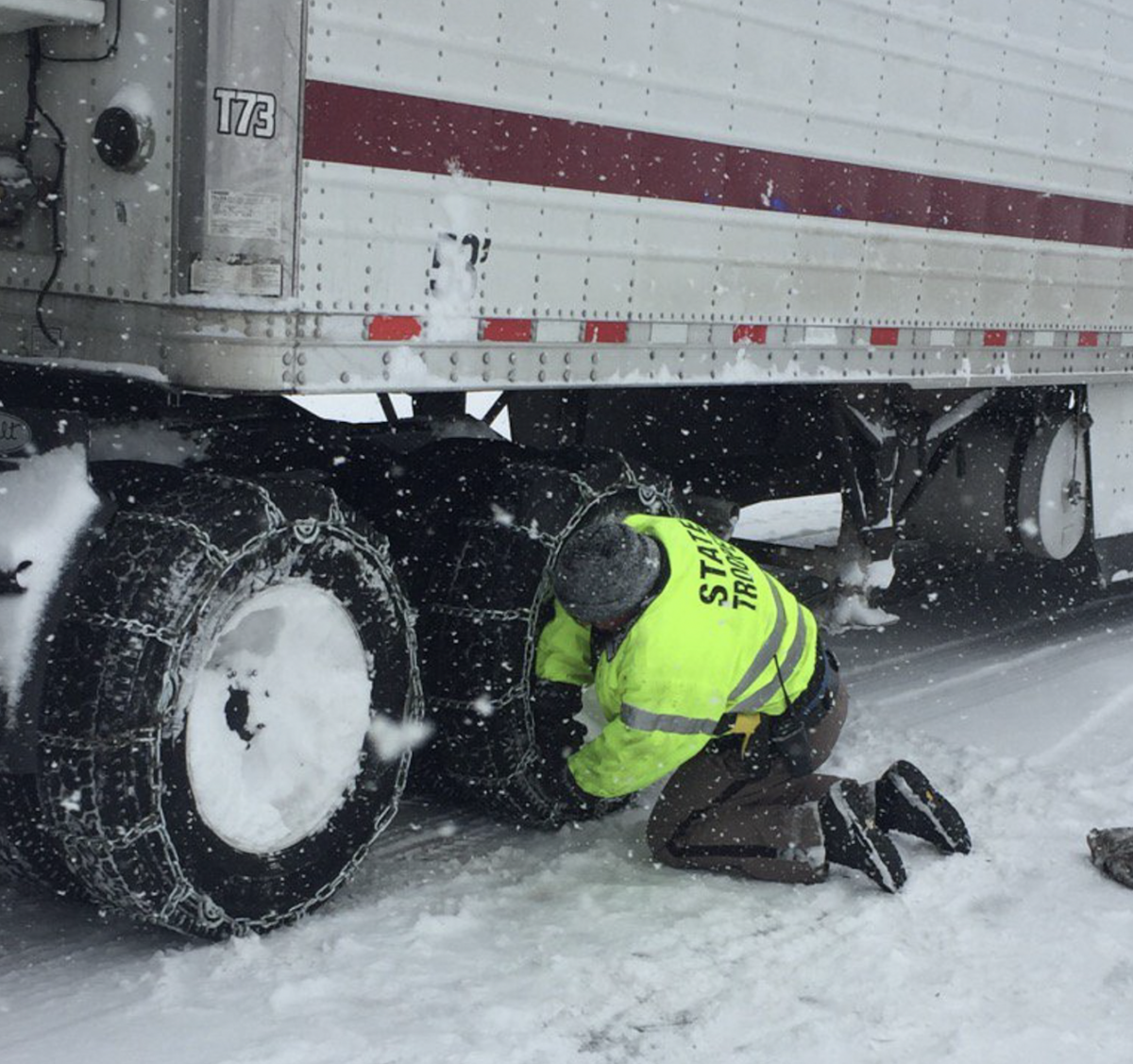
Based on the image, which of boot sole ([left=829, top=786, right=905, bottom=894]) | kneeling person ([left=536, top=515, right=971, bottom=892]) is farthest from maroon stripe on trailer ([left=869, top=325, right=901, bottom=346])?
boot sole ([left=829, top=786, right=905, bottom=894])

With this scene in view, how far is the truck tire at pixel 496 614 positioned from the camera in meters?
4.90

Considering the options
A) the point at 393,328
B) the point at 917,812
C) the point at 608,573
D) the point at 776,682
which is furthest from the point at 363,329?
the point at 917,812

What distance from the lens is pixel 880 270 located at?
5.96 m

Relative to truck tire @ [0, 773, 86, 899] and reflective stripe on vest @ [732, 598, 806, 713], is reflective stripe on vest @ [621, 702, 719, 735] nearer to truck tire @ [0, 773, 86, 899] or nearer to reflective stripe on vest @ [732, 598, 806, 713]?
reflective stripe on vest @ [732, 598, 806, 713]

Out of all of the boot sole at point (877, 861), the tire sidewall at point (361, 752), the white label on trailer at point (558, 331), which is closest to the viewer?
the tire sidewall at point (361, 752)

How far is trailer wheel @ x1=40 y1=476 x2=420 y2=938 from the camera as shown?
3.89 m

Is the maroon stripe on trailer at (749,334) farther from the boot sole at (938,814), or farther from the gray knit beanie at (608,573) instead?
the boot sole at (938,814)

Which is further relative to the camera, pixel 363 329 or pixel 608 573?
pixel 608 573

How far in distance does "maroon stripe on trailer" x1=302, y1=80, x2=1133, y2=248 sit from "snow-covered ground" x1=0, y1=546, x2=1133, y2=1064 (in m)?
2.01

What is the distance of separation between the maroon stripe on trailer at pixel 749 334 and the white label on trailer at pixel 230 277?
1904 mm

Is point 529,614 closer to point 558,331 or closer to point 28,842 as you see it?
point 558,331

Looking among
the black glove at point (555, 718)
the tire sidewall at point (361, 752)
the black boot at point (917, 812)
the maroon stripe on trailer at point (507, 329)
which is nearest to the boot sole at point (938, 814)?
the black boot at point (917, 812)

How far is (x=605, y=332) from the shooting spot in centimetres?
483

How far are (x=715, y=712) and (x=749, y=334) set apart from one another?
4.44 ft
